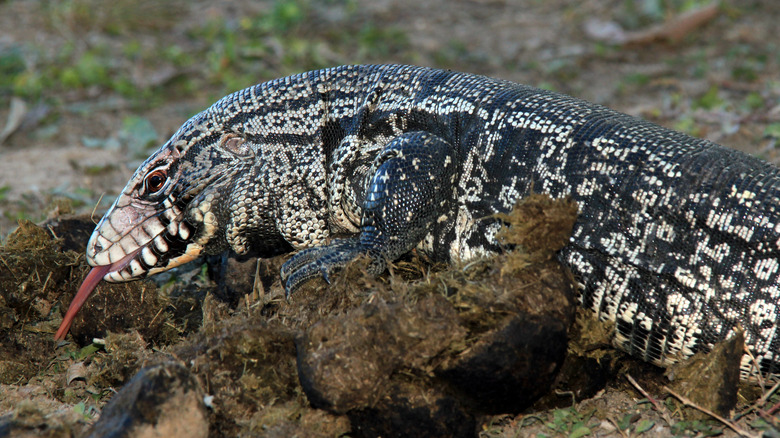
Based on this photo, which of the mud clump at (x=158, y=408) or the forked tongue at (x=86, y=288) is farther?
the forked tongue at (x=86, y=288)

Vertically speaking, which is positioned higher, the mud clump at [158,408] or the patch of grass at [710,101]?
the patch of grass at [710,101]

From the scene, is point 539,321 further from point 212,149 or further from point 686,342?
point 212,149

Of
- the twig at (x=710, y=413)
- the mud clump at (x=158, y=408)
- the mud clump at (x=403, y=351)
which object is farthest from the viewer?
the twig at (x=710, y=413)

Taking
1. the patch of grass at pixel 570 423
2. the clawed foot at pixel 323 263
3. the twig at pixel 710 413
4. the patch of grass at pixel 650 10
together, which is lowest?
the patch of grass at pixel 570 423

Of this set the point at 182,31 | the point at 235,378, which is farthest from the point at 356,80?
the point at 182,31

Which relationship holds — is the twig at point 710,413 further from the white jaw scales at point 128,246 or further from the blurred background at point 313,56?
the blurred background at point 313,56

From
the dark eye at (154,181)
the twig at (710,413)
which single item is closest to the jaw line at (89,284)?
the dark eye at (154,181)
